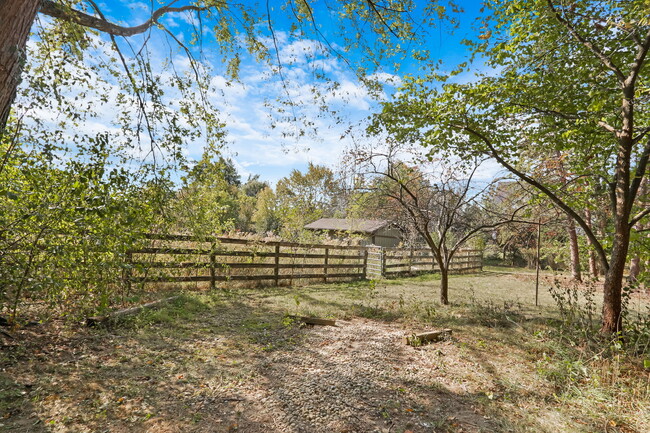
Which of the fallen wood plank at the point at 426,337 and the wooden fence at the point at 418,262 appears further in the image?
the wooden fence at the point at 418,262

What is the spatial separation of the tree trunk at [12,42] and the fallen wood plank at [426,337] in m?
4.91

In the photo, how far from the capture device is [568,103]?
473 centimetres

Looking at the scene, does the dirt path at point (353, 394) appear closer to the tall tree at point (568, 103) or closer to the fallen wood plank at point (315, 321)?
the fallen wood plank at point (315, 321)

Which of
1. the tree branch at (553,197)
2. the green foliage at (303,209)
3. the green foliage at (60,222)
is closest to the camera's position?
the green foliage at (60,222)

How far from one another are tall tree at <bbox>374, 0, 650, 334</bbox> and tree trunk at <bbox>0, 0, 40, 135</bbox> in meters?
4.62

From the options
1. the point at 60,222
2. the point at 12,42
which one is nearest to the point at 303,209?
the point at 60,222

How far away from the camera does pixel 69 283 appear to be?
354 cm

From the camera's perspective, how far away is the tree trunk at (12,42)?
7.42 ft

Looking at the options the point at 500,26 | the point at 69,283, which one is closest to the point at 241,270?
the point at 69,283

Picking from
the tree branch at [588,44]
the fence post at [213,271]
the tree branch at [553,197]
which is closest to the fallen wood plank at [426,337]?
the tree branch at [553,197]

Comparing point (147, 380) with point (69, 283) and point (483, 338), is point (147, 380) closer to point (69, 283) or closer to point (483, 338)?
point (69, 283)

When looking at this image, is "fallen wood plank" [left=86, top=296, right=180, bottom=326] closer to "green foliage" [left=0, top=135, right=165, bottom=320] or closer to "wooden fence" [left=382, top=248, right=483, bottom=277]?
"green foliage" [left=0, top=135, right=165, bottom=320]

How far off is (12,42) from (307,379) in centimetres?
379

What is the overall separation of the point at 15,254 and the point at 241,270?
6044mm
